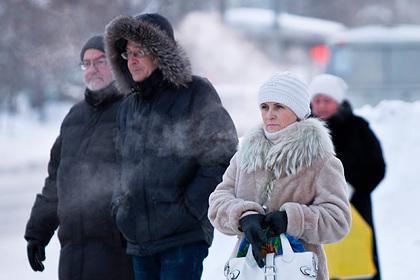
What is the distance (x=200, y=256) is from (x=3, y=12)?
19.5 m

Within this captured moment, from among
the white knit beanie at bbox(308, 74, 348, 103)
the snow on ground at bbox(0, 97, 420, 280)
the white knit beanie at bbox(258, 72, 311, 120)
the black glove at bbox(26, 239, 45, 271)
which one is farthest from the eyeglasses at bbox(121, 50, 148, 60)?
the snow on ground at bbox(0, 97, 420, 280)

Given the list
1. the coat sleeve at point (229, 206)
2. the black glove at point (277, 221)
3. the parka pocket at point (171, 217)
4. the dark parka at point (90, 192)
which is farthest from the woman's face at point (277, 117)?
the dark parka at point (90, 192)

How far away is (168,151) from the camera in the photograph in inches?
177

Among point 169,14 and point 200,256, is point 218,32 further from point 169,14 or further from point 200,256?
point 200,256

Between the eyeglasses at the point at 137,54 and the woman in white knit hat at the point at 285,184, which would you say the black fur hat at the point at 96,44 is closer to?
the eyeglasses at the point at 137,54

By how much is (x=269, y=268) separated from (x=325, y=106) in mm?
2946

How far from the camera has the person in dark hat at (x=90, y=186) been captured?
4941 mm

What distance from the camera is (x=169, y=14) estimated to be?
71.6ft

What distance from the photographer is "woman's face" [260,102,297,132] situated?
151 inches

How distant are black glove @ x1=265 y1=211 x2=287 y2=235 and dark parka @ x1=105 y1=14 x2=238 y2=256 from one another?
0.77 m

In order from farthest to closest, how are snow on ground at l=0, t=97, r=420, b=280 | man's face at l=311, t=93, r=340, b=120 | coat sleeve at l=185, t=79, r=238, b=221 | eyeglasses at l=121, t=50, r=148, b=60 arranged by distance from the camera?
snow on ground at l=0, t=97, r=420, b=280 → man's face at l=311, t=93, r=340, b=120 → eyeglasses at l=121, t=50, r=148, b=60 → coat sleeve at l=185, t=79, r=238, b=221

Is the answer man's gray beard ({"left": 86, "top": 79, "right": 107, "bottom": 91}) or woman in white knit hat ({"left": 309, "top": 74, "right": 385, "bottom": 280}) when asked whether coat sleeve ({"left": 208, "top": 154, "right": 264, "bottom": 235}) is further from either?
woman in white knit hat ({"left": 309, "top": 74, "right": 385, "bottom": 280})

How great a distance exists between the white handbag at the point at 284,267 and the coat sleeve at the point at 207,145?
745 millimetres

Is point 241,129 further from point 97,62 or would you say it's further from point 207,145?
point 207,145
